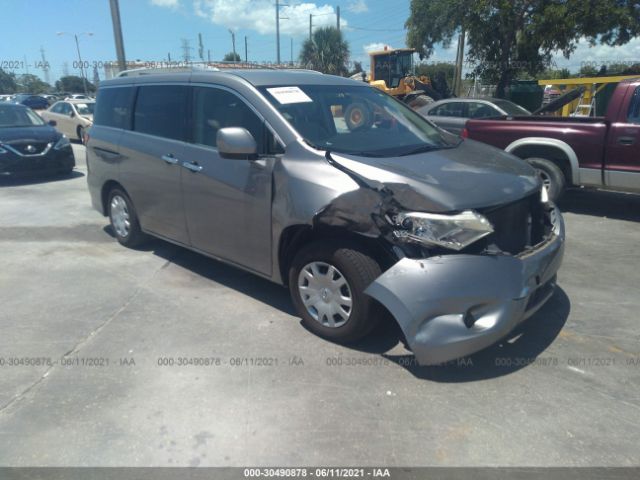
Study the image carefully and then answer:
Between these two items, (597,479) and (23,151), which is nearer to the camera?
(597,479)

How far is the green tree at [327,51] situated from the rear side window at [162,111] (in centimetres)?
4061

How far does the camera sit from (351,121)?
4355 millimetres

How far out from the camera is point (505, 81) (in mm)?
20516

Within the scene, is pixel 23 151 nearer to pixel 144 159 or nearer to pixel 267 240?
pixel 144 159

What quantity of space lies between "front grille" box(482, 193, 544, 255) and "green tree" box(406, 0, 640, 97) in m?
16.4

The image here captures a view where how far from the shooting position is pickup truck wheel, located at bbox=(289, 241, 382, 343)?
335 cm

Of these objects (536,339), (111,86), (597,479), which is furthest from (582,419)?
(111,86)

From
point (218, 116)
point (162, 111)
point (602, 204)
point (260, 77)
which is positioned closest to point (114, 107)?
point (162, 111)

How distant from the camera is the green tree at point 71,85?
245 feet

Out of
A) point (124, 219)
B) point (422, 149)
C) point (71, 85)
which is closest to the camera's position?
point (422, 149)

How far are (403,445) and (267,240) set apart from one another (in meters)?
1.85

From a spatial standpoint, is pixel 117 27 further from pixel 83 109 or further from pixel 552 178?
pixel 552 178

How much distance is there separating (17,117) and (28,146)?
1.28 meters

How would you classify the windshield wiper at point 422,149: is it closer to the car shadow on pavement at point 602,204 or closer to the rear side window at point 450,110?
the car shadow on pavement at point 602,204
